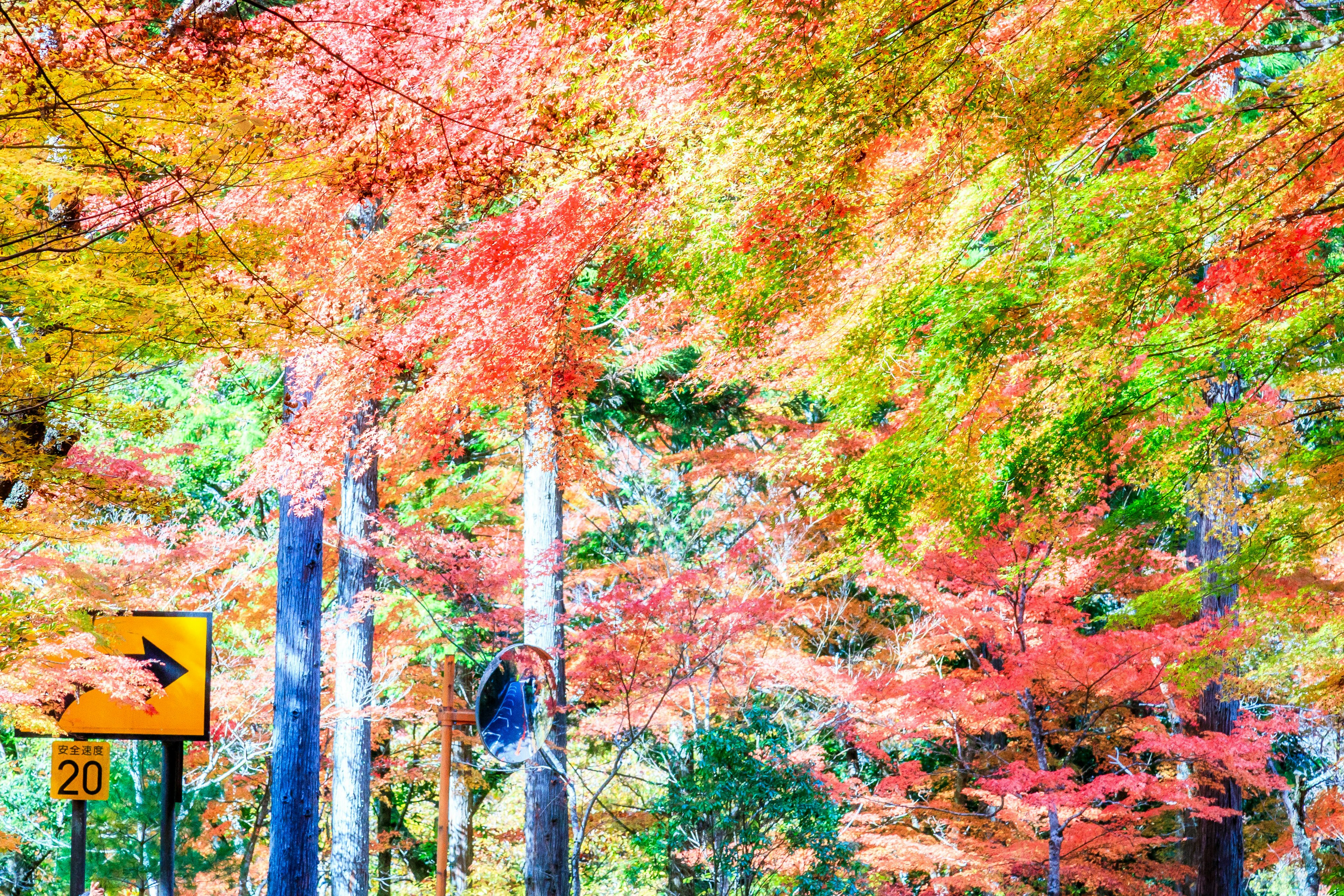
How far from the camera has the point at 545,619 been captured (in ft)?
28.7

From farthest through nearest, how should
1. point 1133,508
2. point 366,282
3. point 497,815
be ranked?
point 497,815 → point 366,282 → point 1133,508

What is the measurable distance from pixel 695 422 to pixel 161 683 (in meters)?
5.53

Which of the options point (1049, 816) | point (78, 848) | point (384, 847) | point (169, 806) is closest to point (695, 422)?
point (1049, 816)

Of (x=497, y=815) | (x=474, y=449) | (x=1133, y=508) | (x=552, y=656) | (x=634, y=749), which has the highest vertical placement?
(x=474, y=449)

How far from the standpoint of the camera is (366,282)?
7.99m

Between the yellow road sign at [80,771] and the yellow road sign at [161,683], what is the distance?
402 mm

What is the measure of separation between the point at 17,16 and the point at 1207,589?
659cm

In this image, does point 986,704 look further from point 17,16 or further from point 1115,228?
point 17,16

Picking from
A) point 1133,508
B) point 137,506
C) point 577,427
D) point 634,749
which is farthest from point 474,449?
point 1133,508

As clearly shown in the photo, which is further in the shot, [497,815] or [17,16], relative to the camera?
[497,815]

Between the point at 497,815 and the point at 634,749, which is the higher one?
the point at 634,749

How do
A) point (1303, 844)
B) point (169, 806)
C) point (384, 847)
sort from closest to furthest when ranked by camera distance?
point (169, 806) → point (1303, 844) → point (384, 847)

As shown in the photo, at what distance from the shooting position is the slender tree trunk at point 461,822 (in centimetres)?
1391

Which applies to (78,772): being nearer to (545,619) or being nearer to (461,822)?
(545,619)
